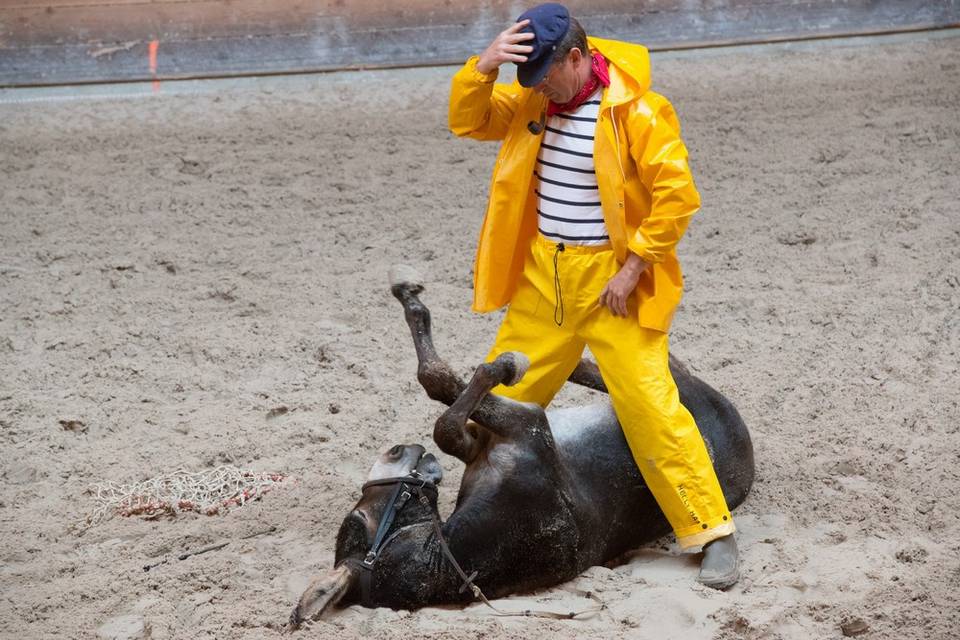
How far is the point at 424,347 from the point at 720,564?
107 centimetres

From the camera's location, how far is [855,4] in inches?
285

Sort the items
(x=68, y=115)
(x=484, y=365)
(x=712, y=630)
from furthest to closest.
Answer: (x=68, y=115) → (x=484, y=365) → (x=712, y=630)

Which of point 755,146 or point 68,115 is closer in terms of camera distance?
point 755,146

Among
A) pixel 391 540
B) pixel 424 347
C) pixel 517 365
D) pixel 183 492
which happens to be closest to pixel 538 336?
pixel 517 365

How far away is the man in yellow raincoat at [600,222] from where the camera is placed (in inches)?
132

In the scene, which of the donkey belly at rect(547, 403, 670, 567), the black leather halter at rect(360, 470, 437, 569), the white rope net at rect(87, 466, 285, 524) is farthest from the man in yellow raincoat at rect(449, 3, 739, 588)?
the white rope net at rect(87, 466, 285, 524)

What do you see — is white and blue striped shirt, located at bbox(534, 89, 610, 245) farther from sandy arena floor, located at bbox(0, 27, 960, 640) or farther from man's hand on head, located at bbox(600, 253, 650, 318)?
sandy arena floor, located at bbox(0, 27, 960, 640)

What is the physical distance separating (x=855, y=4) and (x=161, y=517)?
523 centimetres

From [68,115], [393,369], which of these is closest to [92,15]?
[68,115]

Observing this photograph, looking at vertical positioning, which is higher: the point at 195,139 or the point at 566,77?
the point at 566,77

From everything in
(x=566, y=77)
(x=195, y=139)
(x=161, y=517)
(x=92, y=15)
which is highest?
(x=566, y=77)

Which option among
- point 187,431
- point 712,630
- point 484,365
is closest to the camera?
point 712,630

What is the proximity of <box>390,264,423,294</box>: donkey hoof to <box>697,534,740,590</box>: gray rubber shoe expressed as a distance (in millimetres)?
1169

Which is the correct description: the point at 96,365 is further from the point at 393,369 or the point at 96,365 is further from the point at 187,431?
the point at 393,369
